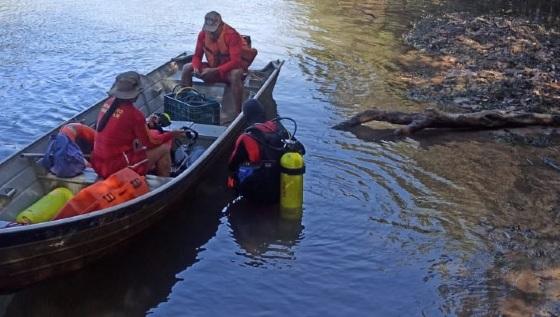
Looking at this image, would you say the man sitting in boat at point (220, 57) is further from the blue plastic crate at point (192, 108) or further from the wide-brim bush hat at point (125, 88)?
the wide-brim bush hat at point (125, 88)

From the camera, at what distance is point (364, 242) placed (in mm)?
7699

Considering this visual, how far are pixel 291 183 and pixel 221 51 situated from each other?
3.73m

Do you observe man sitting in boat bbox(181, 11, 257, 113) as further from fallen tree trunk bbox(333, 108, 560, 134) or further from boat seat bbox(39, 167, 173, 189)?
boat seat bbox(39, 167, 173, 189)

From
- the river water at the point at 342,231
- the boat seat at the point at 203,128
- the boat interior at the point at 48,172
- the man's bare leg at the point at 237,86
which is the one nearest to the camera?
the river water at the point at 342,231

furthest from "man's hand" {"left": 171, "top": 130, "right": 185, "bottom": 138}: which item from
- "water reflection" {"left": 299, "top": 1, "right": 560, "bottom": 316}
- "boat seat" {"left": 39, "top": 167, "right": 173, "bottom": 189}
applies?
"water reflection" {"left": 299, "top": 1, "right": 560, "bottom": 316}

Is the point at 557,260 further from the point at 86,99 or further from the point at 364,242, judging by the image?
the point at 86,99

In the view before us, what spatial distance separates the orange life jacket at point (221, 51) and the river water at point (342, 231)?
1.52 meters

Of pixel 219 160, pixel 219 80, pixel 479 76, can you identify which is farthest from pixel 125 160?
pixel 479 76

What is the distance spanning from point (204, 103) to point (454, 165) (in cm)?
376

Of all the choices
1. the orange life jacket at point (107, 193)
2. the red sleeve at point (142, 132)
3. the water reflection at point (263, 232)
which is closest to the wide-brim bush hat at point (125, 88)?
the red sleeve at point (142, 132)

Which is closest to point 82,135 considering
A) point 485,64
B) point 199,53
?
point 199,53

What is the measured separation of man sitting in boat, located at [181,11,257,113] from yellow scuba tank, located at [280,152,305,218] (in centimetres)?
303

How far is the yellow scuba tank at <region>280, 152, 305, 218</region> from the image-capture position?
7742 millimetres

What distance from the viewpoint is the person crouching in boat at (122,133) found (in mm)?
6965
